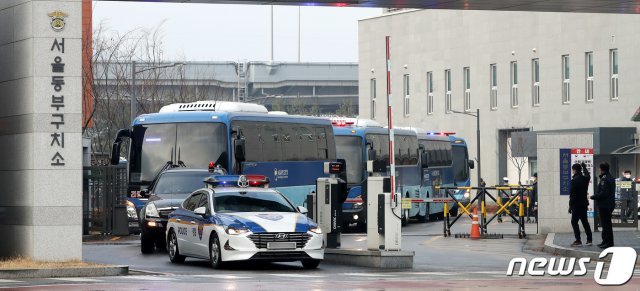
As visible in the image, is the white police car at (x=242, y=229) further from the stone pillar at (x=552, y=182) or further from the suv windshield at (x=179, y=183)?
the stone pillar at (x=552, y=182)

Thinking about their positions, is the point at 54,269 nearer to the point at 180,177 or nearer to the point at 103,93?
the point at 180,177

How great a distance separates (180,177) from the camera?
109ft

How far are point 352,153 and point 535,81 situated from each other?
126 ft

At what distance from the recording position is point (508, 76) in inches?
3413

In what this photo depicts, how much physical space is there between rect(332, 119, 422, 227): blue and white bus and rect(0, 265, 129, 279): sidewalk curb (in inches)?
777

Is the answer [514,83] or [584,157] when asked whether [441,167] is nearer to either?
[584,157]

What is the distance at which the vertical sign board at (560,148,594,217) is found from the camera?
39.9m

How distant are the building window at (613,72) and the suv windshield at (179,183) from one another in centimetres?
4661

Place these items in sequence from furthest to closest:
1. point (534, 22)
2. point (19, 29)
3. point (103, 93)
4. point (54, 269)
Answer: point (534, 22) → point (103, 93) → point (19, 29) → point (54, 269)

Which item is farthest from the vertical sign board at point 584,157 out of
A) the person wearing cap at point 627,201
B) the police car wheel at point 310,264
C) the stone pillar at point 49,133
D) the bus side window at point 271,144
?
the stone pillar at point 49,133

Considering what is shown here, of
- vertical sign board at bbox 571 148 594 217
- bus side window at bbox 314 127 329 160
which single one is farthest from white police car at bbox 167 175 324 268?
bus side window at bbox 314 127 329 160

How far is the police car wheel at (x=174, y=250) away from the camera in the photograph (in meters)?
28.0

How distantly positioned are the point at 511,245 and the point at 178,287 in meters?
16.1

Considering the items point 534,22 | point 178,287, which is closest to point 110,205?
point 178,287
